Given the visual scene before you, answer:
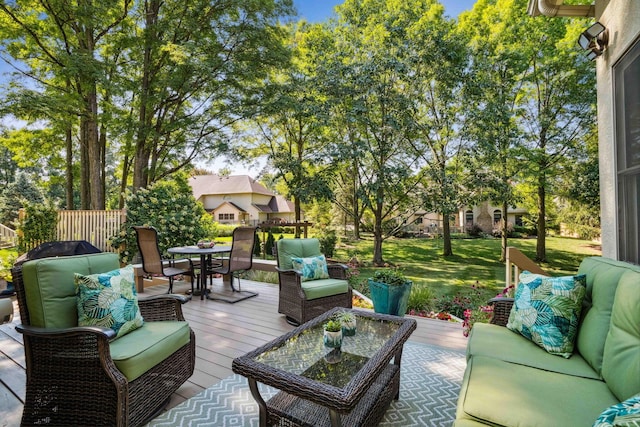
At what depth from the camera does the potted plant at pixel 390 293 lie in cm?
405

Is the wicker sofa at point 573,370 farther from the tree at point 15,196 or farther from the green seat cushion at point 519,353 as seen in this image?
the tree at point 15,196

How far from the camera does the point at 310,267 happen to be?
13.6 feet

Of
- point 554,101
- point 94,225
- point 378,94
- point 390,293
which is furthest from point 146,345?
point 554,101

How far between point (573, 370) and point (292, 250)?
3.13 metres

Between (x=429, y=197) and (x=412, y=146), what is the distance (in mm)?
2062

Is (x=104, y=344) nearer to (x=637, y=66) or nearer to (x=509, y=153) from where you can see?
(x=637, y=66)

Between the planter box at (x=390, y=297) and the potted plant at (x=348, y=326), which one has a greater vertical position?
the potted plant at (x=348, y=326)

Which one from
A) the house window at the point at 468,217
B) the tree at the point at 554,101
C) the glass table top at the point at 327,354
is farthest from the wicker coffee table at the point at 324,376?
the house window at the point at 468,217

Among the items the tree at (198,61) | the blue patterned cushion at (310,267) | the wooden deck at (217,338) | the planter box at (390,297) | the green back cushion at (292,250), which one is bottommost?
the wooden deck at (217,338)

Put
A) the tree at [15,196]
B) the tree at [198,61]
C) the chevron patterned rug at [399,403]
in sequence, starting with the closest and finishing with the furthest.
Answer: the chevron patterned rug at [399,403] < the tree at [198,61] < the tree at [15,196]

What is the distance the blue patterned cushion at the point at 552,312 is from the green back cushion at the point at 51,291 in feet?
10.2

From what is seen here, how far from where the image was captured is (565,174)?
10008mm

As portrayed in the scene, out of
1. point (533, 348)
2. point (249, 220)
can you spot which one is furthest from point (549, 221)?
point (249, 220)

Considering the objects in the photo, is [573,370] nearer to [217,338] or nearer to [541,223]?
[217,338]
